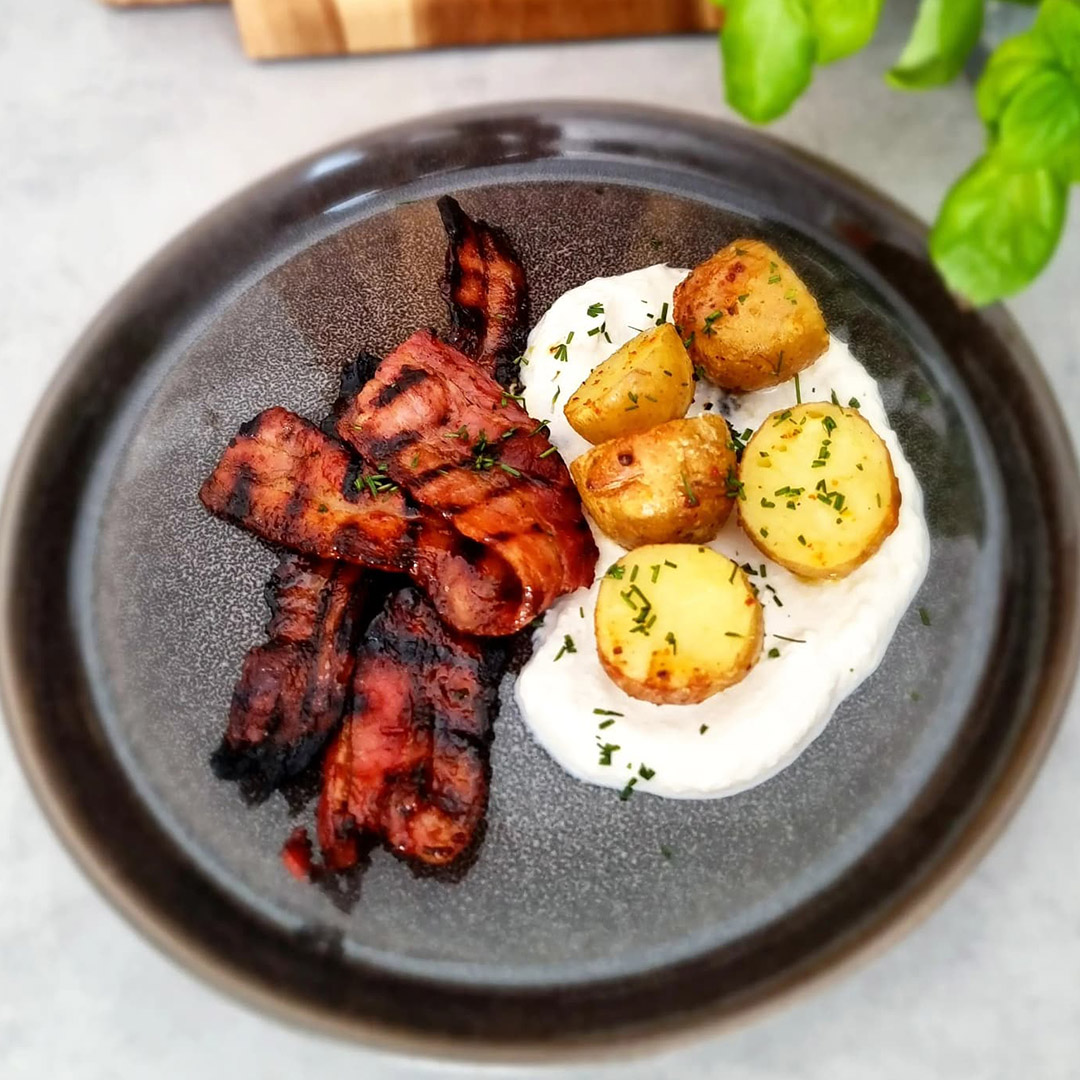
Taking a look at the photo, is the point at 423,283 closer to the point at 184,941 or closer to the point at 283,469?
the point at 283,469

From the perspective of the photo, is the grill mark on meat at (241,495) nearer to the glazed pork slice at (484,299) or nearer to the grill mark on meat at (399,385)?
the grill mark on meat at (399,385)

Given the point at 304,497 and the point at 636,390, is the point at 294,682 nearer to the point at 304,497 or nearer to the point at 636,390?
the point at 304,497

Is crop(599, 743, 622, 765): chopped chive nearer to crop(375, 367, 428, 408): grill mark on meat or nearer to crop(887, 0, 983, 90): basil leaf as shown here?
crop(375, 367, 428, 408): grill mark on meat

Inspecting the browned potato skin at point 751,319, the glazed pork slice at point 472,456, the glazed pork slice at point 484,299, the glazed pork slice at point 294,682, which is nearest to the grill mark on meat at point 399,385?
the glazed pork slice at point 472,456

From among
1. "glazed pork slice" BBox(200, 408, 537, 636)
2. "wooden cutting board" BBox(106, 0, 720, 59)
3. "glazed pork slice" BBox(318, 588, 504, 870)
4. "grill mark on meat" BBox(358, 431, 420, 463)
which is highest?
"wooden cutting board" BBox(106, 0, 720, 59)

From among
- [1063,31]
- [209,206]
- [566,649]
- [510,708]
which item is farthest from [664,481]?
[209,206]

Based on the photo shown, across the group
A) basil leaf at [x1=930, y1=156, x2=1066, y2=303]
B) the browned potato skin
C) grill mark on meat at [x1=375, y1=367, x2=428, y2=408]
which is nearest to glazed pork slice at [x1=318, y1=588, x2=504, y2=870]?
grill mark on meat at [x1=375, y1=367, x2=428, y2=408]
